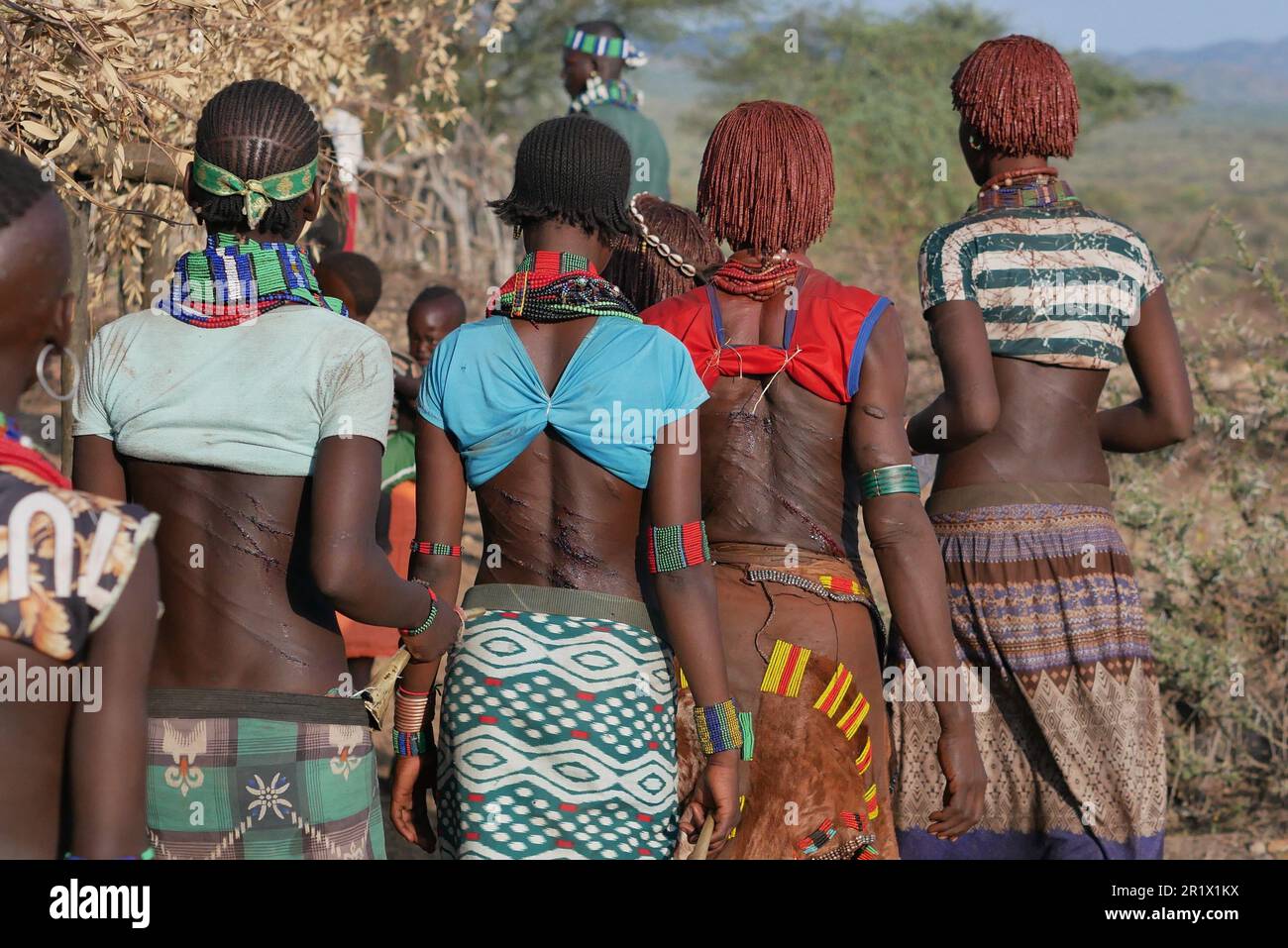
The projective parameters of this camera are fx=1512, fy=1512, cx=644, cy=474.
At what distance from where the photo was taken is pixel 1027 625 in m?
3.64

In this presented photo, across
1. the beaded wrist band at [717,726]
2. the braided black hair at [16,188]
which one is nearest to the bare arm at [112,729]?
the braided black hair at [16,188]

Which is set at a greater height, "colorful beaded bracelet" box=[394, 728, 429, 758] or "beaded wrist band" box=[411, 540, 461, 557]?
"beaded wrist band" box=[411, 540, 461, 557]

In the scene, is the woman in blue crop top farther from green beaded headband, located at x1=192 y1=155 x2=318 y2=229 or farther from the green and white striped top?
the green and white striped top

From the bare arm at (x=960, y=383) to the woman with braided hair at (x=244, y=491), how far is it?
147 cm

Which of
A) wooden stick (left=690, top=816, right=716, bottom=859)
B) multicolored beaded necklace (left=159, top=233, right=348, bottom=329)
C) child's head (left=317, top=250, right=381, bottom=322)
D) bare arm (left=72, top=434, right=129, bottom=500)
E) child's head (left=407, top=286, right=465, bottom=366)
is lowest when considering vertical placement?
wooden stick (left=690, top=816, right=716, bottom=859)

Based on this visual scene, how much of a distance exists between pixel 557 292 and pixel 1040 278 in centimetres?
135

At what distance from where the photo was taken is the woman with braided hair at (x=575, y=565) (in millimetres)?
2785

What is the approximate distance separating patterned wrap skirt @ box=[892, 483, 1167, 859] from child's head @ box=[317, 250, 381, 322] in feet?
8.45

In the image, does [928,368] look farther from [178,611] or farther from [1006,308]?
[178,611]

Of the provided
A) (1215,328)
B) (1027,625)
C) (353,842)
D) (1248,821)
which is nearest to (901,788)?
(1027,625)

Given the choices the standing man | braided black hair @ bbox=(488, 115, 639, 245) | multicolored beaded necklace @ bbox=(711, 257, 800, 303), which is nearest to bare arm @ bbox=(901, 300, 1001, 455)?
→ multicolored beaded necklace @ bbox=(711, 257, 800, 303)

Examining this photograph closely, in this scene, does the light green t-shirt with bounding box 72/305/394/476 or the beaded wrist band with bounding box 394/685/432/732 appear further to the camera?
the beaded wrist band with bounding box 394/685/432/732

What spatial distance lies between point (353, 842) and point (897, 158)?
1497 cm

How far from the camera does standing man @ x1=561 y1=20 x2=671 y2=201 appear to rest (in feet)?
23.1
